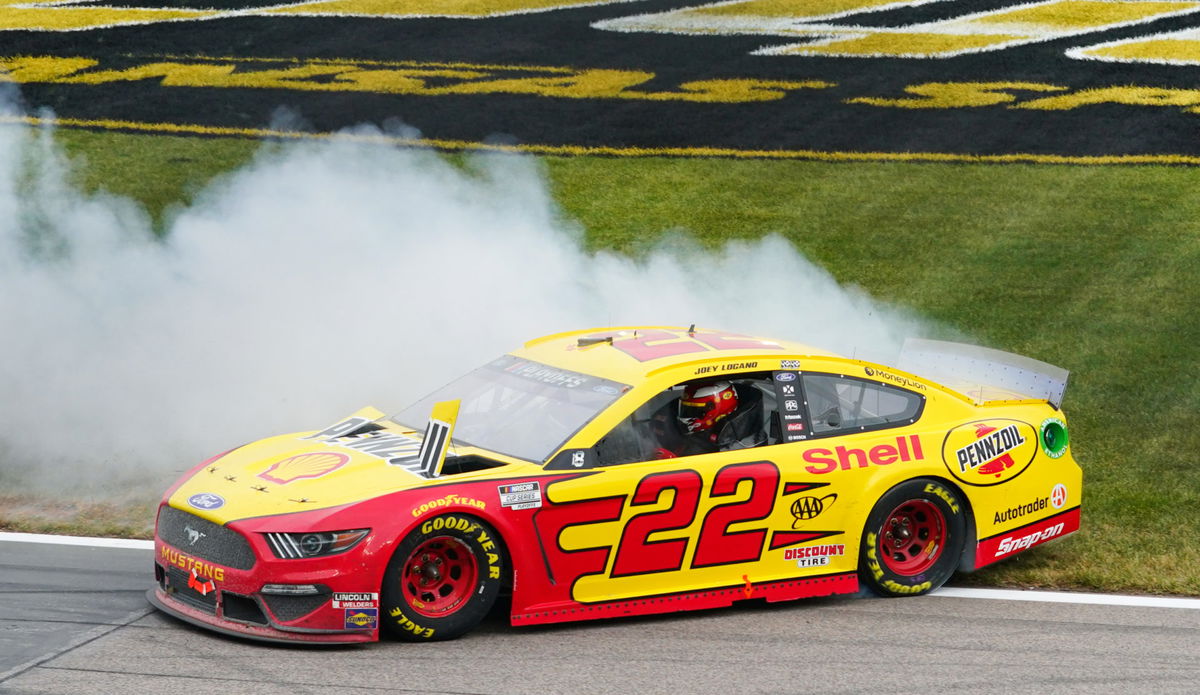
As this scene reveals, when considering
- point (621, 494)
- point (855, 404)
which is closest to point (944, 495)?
point (855, 404)

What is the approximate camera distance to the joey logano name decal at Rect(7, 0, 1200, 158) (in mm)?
16969

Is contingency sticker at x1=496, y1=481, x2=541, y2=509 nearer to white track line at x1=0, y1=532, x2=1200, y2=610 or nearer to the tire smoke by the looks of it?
white track line at x1=0, y1=532, x2=1200, y2=610

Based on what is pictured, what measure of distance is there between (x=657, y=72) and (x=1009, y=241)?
6000 millimetres

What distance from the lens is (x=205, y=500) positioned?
247 inches

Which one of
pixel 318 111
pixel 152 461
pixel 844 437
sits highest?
pixel 318 111

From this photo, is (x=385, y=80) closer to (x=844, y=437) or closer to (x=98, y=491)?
(x=98, y=491)

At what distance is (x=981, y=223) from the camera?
14992 millimetres

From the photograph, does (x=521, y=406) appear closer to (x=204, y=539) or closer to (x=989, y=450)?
(x=204, y=539)

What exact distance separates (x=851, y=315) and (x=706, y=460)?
A: 17.6ft

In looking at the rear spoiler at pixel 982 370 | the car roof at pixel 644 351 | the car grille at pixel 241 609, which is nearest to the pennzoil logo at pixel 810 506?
the car roof at pixel 644 351

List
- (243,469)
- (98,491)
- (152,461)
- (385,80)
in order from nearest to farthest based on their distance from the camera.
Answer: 1. (243,469)
2. (98,491)
3. (152,461)
4. (385,80)

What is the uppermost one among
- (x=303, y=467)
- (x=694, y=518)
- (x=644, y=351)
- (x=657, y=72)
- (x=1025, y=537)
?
(x=657, y=72)

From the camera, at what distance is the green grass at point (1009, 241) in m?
10.0

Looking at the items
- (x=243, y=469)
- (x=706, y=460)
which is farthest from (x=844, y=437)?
(x=243, y=469)
